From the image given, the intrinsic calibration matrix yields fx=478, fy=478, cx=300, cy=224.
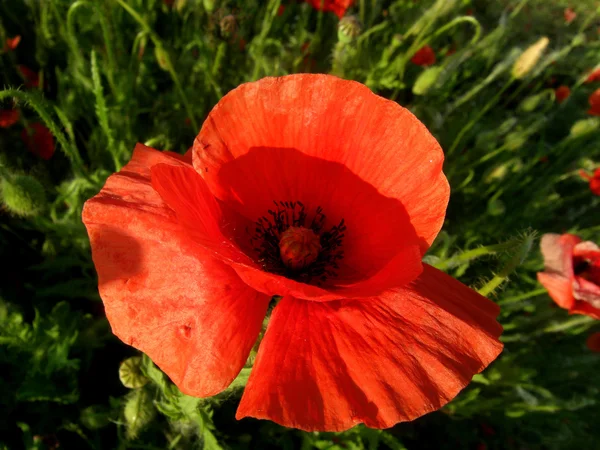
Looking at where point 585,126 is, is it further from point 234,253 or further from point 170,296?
point 170,296

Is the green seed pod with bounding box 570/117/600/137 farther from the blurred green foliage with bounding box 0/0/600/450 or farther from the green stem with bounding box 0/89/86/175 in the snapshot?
the green stem with bounding box 0/89/86/175

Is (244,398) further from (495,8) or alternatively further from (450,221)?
(495,8)

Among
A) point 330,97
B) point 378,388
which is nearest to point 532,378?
point 378,388

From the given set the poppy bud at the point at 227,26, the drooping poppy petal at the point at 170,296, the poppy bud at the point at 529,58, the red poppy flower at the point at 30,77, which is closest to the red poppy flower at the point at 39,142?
the red poppy flower at the point at 30,77

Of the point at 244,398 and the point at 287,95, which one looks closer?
the point at 244,398

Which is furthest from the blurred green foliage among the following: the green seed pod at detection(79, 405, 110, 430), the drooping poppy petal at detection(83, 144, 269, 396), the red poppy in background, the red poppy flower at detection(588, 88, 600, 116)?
the drooping poppy petal at detection(83, 144, 269, 396)

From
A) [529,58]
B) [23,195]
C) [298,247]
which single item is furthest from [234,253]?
[529,58]
